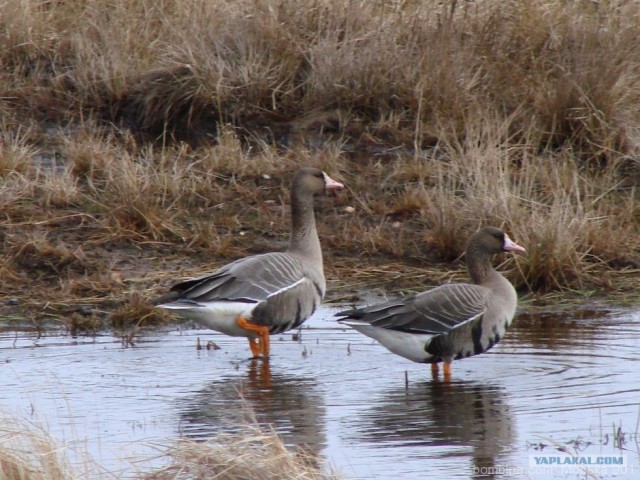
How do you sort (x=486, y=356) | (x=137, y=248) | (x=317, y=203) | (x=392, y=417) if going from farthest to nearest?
(x=317, y=203) < (x=137, y=248) < (x=486, y=356) < (x=392, y=417)

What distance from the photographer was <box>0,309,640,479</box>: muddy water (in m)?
6.00

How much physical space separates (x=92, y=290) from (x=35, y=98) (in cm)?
390

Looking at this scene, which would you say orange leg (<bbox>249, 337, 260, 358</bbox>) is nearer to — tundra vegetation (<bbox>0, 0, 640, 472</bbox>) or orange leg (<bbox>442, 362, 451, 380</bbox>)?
tundra vegetation (<bbox>0, 0, 640, 472</bbox>)

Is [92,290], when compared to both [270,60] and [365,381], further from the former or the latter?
[270,60]

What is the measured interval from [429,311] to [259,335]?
3.78 ft

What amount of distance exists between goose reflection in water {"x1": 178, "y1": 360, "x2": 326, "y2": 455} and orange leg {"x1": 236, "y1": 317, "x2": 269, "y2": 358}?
32 centimetres

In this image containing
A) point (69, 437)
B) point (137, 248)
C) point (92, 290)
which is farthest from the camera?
point (137, 248)

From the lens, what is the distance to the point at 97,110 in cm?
1236

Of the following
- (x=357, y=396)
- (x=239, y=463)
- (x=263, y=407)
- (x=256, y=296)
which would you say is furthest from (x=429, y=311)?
(x=239, y=463)

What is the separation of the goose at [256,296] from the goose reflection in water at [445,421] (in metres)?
1.18

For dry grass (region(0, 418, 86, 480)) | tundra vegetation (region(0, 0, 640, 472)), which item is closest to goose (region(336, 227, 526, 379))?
tundra vegetation (region(0, 0, 640, 472))

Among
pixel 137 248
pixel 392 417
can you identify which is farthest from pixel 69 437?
pixel 137 248

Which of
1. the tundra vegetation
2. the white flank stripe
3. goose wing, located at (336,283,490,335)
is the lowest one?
goose wing, located at (336,283,490,335)

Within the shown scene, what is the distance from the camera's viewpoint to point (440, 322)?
25.1ft
